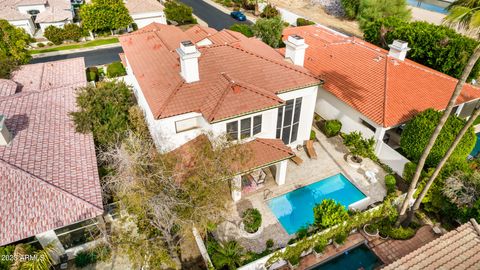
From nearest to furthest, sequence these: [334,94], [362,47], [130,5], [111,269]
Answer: [111,269] < [334,94] < [362,47] < [130,5]

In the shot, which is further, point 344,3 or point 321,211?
point 344,3

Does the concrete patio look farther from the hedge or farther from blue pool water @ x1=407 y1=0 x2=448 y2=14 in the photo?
blue pool water @ x1=407 y1=0 x2=448 y2=14

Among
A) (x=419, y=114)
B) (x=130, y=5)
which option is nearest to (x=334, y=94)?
(x=419, y=114)

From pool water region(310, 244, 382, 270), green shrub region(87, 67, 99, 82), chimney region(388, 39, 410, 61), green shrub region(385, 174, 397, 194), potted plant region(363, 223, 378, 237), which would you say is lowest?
pool water region(310, 244, 382, 270)

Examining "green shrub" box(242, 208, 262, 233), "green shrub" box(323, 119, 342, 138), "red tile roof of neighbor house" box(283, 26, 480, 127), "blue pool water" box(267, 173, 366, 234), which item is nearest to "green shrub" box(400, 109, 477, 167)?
"red tile roof of neighbor house" box(283, 26, 480, 127)

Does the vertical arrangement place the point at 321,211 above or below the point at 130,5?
below

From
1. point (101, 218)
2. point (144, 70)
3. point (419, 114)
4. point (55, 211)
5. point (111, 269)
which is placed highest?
point (144, 70)

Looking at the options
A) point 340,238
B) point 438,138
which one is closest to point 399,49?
point 438,138

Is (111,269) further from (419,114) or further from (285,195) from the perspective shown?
(419,114)
